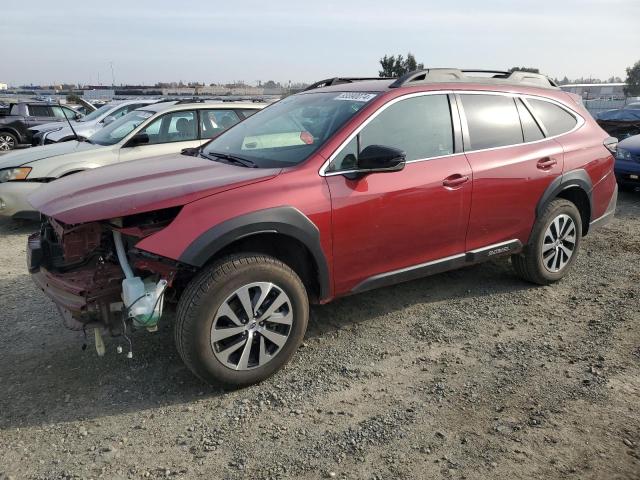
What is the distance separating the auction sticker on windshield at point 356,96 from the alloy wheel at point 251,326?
1.54m

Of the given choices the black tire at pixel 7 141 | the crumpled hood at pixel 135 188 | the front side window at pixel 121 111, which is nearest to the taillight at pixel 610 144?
the crumpled hood at pixel 135 188

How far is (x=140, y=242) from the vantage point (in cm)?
277

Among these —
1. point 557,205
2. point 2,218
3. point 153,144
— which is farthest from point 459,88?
point 2,218

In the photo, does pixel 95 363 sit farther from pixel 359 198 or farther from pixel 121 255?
pixel 359 198

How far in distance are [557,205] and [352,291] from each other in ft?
7.28

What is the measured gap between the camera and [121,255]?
9.77ft

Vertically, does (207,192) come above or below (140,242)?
above

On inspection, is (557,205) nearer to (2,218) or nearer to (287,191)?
(287,191)

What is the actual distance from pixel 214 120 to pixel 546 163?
4.67 m

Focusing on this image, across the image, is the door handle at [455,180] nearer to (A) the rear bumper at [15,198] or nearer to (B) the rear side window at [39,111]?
(A) the rear bumper at [15,198]

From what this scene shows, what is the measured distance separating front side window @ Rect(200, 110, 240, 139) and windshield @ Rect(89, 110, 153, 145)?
0.72m

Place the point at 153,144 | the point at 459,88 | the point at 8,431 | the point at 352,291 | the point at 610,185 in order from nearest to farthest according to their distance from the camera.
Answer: the point at 8,431 → the point at 352,291 → the point at 459,88 → the point at 610,185 → the point at 153,144

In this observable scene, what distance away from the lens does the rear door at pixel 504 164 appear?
3990mm

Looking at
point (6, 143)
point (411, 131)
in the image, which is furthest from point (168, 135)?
point (6, 143)
